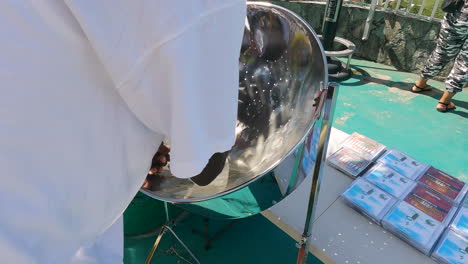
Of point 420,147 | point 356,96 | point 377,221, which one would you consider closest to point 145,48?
point 377,221

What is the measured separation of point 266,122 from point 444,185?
2.51 feet

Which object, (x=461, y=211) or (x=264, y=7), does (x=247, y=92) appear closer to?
(x=264, y=7)

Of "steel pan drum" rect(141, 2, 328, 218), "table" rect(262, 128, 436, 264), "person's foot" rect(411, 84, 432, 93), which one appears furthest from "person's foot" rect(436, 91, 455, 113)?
"steel pan drum" rect(141, 2, 328, 218)

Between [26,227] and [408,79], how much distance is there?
9.84 ft

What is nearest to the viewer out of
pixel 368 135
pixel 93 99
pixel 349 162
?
pixel 93 99

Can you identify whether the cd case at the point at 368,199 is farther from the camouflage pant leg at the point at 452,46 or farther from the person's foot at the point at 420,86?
the person's foot at the point at 420,86

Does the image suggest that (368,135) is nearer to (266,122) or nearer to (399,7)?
(266,122)

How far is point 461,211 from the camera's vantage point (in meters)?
1.11

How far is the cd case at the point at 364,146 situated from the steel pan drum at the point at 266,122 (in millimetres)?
504

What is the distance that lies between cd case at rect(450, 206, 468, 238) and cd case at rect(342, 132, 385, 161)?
1.20 ft

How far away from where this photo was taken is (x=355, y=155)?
1380mm

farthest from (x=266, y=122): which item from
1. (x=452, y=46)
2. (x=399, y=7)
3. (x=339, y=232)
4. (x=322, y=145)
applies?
(x=399, y=7)

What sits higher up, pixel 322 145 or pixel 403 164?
pixel 322 145

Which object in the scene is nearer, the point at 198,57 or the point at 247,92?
the point at 198,57
